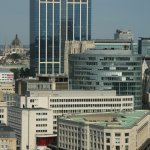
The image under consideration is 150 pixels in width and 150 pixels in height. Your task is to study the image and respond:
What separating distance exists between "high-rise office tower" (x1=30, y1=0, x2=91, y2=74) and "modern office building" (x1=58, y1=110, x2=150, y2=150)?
244 ft

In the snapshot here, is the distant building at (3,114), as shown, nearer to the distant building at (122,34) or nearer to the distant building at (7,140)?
the distant building at (7,140)

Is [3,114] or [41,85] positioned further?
[41,85]

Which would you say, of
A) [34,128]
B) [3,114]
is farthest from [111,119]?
[3,114]

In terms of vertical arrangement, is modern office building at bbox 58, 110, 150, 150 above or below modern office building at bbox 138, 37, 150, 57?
below

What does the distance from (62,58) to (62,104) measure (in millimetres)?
65644

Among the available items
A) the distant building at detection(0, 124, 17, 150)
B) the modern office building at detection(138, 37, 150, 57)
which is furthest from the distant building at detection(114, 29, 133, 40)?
the distant building at detection(0, 124, 17, 150)

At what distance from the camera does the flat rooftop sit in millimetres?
70250

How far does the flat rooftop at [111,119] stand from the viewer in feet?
230

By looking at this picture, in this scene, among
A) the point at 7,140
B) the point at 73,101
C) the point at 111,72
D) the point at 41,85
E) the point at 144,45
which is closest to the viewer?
the point at 7,140

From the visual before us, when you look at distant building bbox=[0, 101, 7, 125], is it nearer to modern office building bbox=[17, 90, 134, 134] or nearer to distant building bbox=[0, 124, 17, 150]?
modern office building bbox=[17, 90, 134, 134]

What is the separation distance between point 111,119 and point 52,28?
83.1 m

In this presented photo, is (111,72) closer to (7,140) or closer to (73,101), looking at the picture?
(73,101)

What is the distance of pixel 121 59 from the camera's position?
95812 mm

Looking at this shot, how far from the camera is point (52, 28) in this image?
516ft
